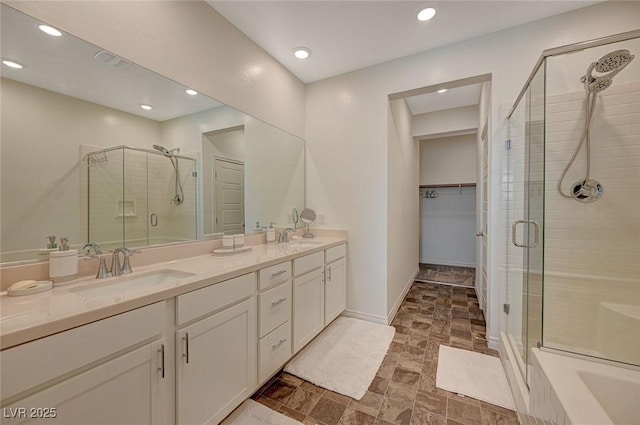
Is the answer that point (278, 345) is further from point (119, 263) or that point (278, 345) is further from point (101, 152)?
point (101, 152)

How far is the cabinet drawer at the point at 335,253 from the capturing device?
7.80 ft

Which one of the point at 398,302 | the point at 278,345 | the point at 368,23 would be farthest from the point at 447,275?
the point at 368,23

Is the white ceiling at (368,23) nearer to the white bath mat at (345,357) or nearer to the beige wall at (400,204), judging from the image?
the beige wall at (400,204)

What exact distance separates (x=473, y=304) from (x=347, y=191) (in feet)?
7.01

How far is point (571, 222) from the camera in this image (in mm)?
1925

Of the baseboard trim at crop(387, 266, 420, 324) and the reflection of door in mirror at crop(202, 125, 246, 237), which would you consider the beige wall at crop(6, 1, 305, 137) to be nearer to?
the reflection of door in mirror at crop(202, 125, 246, 237)

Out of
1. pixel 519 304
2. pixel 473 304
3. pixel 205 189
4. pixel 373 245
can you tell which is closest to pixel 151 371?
pixel 205 189

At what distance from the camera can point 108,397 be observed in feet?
2.90

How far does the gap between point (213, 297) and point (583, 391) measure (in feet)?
5.52

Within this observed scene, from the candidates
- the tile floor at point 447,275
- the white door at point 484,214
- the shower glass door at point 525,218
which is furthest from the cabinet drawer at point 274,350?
the tile floor at point 447,275

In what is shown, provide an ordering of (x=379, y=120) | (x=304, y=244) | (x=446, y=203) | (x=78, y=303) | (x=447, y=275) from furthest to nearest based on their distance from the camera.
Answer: (x=446, y=203)
(x=447, y=275)
(x=379, y=120)
(x=304, y=244)
(x=78, y=303)

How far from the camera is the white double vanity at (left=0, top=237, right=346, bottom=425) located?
0.74 meters

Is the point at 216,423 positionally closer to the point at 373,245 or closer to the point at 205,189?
the point at 205,189

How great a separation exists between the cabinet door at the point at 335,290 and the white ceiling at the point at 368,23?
2075 mm
